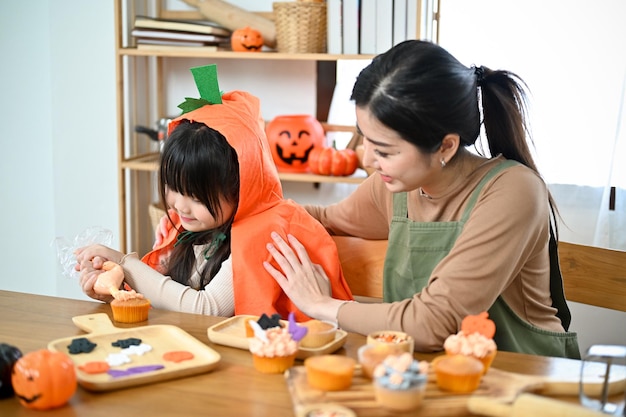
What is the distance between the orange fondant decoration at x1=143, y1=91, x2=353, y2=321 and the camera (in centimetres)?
160

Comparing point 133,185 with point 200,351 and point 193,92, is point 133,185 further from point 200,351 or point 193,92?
point 200,351

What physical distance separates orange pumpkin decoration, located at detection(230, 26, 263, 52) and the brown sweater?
5.28 feet

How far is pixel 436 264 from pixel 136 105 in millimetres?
2136

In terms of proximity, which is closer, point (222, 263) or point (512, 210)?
point (512, 210)

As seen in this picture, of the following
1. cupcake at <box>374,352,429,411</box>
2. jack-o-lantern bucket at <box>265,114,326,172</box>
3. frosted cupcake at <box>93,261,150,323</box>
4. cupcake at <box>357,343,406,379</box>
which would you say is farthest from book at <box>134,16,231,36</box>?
cupcake at <box>374,352,429,411</box>

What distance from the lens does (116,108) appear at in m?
3.25

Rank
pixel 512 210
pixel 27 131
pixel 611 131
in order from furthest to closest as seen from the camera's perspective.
Result: 1. pixel 27 131
2. pixel 611 131
3. pixel 512 210

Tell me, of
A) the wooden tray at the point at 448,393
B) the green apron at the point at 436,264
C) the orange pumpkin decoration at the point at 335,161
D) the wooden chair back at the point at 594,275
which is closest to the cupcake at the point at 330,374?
the wooden tray at the point at 448,393

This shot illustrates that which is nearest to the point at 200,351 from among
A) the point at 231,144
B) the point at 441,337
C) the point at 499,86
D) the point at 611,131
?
the point at 441,337

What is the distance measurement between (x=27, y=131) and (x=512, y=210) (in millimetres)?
2730

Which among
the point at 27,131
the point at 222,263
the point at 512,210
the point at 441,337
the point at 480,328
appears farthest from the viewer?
the point at 27,131

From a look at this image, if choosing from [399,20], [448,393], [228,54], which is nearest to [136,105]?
[228,54]

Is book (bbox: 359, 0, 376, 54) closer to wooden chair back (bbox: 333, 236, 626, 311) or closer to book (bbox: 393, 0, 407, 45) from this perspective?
book (bbox: 393, 0, 407, 45)

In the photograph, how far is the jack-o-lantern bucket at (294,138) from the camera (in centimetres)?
303
